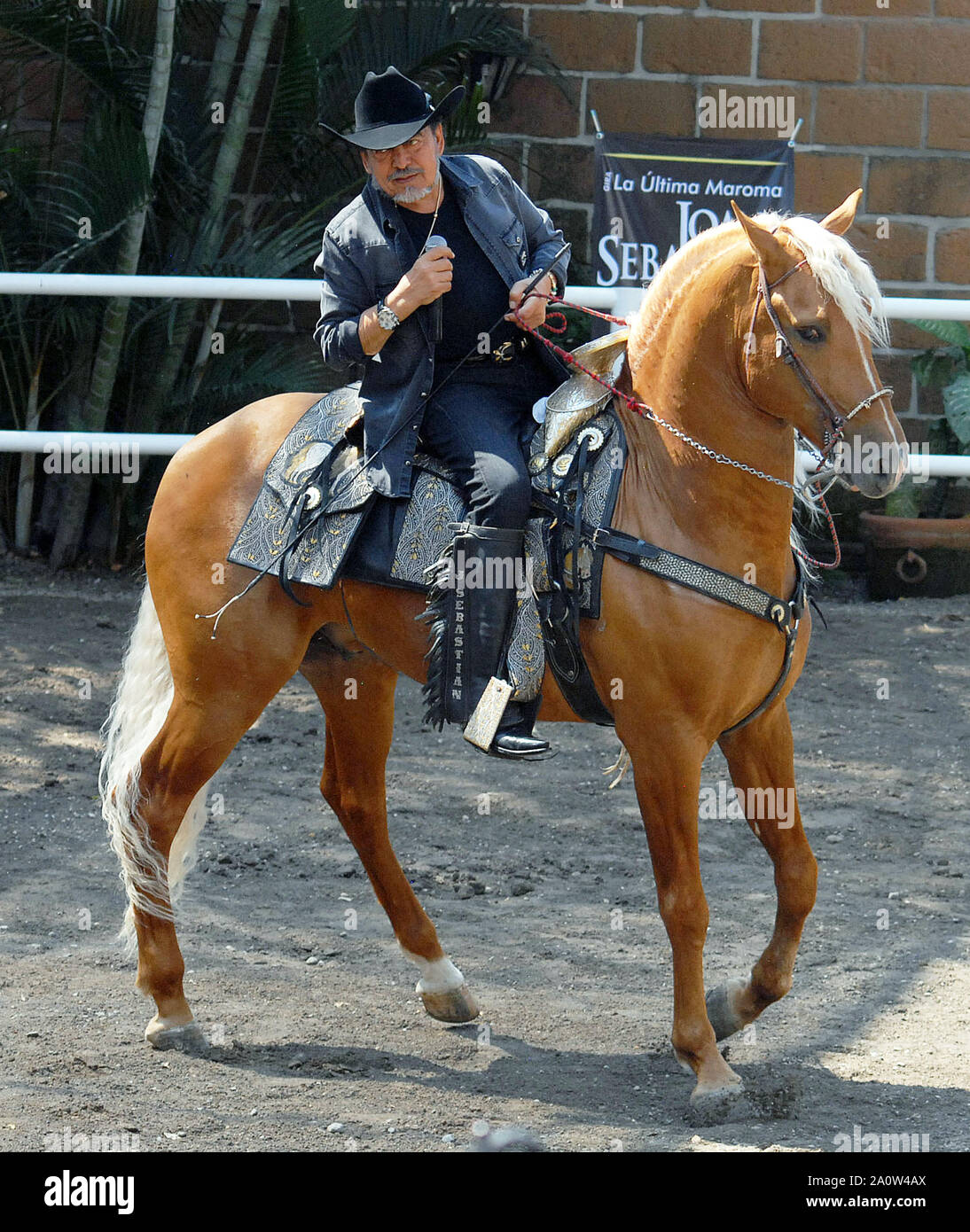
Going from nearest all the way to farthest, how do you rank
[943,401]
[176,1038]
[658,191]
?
[176,1038]
[658,191]
[943,401]

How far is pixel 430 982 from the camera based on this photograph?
4.35 meters

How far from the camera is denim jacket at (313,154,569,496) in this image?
12.7 ft

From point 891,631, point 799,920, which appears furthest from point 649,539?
point 891,631

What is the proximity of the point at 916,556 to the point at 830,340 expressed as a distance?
16.7 feet

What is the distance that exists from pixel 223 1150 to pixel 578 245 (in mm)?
6318

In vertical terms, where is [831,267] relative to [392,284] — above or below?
above

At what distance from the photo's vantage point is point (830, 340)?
329cm

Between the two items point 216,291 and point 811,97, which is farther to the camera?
point 811,97

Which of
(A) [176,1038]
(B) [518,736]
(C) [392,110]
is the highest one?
(C) [392,110]

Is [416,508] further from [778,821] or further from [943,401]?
[943,401]

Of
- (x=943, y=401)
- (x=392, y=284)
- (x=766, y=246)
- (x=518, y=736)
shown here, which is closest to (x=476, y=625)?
(x=518, y=736)

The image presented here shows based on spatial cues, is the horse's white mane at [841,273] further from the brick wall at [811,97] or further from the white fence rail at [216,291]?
the brick wall at [811,97]

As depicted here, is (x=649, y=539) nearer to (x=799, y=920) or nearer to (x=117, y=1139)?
(x=799, y=920)

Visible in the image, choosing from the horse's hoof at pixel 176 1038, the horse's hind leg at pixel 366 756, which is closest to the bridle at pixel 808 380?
the horse's hind leg at pixel 366 756
